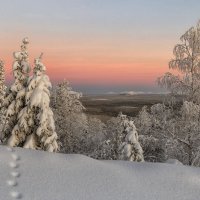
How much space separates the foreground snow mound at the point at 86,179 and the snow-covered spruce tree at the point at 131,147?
15.7 meters

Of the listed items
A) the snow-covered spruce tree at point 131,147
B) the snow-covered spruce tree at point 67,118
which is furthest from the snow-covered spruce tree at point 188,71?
the snow-covered spruce tree at point 67,118

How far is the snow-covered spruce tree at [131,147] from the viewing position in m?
29.0

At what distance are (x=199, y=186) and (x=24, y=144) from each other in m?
13.6

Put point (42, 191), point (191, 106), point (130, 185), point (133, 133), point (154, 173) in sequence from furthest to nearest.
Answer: point (133, 133), point (191, 106), point (154, 173), point (130, 185), point (42, 191)

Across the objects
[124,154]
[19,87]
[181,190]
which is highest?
[19,87]

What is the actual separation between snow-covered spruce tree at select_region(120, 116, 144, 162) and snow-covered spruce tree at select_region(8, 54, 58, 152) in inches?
268

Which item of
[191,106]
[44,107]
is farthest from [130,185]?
[191,106]

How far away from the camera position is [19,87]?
2570 centimetres

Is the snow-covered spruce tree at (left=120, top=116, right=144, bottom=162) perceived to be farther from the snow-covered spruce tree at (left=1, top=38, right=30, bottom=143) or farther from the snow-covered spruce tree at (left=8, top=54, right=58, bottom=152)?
the snow-covered spruce tree at (left=1, top=38, right=30, bottom=143)

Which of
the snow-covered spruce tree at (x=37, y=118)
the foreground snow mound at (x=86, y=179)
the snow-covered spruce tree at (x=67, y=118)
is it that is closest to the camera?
the foreground snow mound at (x=86, y=179)

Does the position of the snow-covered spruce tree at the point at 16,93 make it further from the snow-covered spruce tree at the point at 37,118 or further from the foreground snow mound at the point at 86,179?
the foreground snow mound at the point at 86,179

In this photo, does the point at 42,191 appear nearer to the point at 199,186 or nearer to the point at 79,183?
the point at 79,183

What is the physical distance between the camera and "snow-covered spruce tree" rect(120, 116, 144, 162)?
28984mm

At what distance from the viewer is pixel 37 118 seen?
2273cm
